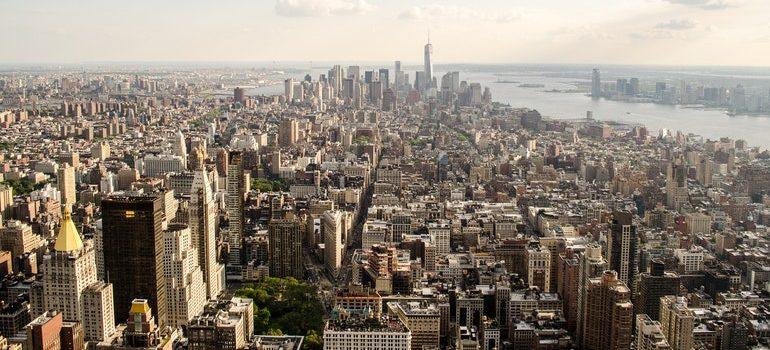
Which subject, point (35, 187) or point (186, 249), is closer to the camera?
point (186, 249)

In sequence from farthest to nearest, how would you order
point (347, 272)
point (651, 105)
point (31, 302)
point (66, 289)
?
point (651, 105), point (347, 272), point (31, 302), point (66, 289)

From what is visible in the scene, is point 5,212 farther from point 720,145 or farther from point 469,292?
point 720,145

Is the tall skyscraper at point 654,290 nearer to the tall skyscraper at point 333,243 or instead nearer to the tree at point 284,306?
the tree at point 284,306

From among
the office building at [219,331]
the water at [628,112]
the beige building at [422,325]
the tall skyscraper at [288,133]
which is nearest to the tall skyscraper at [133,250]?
the office building at [219,331]

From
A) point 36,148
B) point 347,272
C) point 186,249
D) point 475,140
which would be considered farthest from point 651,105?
point 36,148

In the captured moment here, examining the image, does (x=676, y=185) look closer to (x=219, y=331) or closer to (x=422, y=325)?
(x=422, y=325)

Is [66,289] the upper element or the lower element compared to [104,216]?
lower

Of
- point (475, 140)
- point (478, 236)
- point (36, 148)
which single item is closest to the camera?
point (478, 236)
